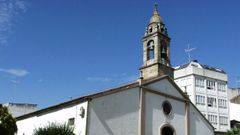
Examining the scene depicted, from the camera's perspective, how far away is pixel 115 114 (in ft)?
93.8

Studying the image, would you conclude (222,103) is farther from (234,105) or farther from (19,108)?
(19,108)

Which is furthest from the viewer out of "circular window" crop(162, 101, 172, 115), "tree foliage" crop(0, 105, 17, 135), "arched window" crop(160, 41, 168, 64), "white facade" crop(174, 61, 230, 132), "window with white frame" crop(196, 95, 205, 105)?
"white facade" crop(174, 61, 230, 132)

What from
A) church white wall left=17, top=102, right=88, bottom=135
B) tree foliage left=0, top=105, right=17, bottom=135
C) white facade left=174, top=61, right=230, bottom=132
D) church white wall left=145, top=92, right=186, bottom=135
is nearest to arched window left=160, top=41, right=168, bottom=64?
church white wall left=145, top=92, right=186, bottom=135

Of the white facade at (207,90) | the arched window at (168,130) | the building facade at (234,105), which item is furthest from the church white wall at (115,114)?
the building facade at (234,105)

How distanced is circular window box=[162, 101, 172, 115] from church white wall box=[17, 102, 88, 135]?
9.56 m

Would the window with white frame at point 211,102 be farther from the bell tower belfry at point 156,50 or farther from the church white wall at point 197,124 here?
the bell tower belfry at point 156,50

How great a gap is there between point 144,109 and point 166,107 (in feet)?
12.9

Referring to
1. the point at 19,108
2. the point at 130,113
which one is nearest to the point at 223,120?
the point at 130,113

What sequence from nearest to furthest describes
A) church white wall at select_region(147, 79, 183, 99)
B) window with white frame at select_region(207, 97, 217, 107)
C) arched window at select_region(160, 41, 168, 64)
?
1. church white wall at select_region(147, 79, 183, 99)
2. arched window at select_region(160, 41, 168, 64)
3. window with white frame at select_region(207, 97, 217, 107)

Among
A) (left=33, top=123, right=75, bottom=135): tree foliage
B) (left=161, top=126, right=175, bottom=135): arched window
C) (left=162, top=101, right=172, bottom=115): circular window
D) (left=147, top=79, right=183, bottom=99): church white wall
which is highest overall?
(left=147, top=79, right=183, bottom=99): church white wall

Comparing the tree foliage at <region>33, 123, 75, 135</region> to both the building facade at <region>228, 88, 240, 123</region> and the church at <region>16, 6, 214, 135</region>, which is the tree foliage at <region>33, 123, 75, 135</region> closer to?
the church at <region>16, 6, 214, 135</region>

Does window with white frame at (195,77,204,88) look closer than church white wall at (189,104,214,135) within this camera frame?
No

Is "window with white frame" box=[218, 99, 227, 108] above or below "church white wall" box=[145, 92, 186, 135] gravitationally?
above

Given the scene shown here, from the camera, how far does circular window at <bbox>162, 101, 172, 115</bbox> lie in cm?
3386
